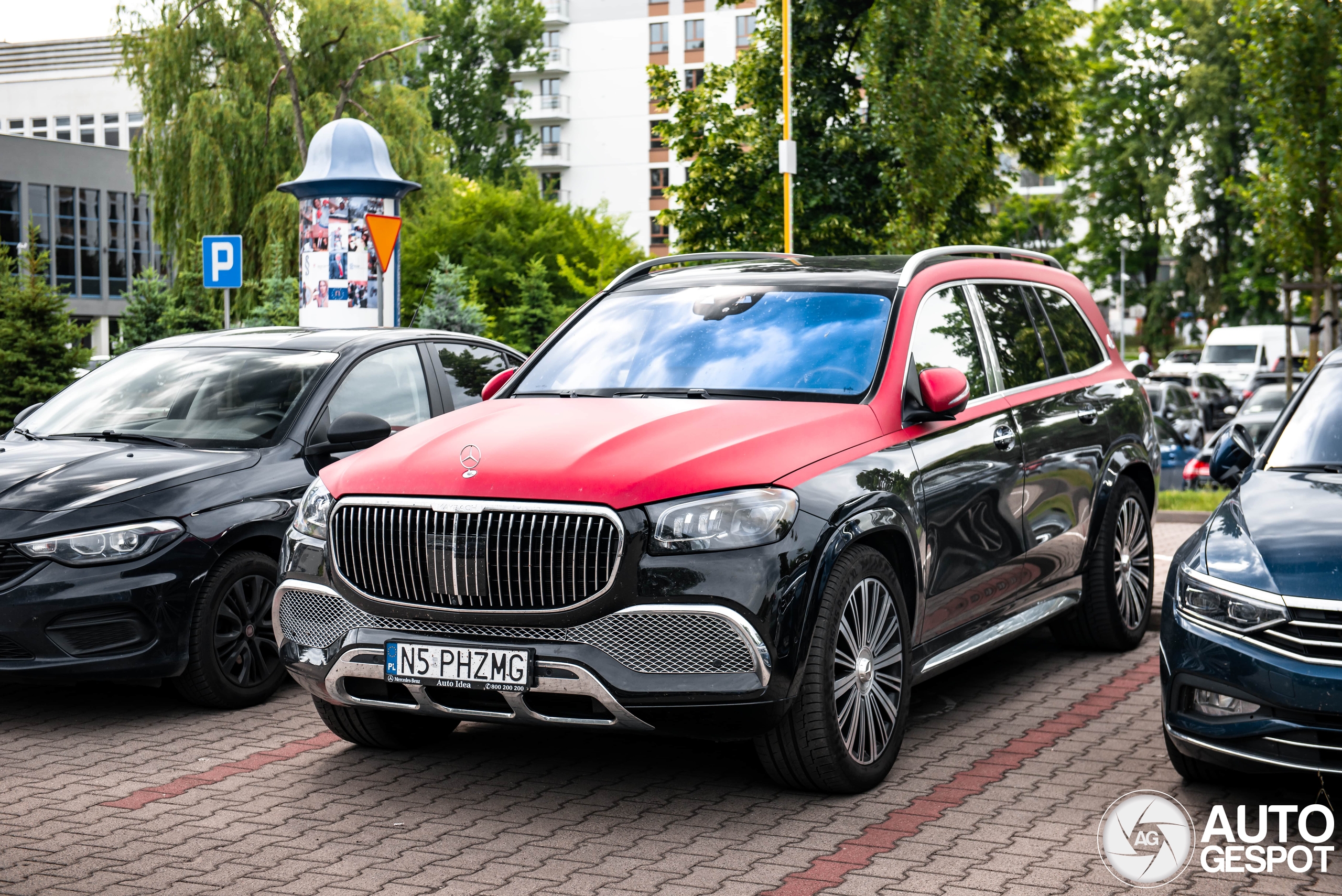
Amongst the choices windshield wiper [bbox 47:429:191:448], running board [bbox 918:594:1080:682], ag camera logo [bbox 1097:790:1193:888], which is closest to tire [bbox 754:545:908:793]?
running board [bbox 918:594:1080:682]

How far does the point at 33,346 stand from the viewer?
64.4 ft

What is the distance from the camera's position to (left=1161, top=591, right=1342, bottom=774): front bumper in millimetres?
4434

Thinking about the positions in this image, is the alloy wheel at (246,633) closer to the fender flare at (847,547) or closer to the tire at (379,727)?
the tire at (379,727)

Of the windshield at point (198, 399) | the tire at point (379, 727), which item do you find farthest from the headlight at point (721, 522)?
the windshield at point (198, 399)

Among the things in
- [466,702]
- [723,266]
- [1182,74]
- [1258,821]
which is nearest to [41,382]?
[723,266]

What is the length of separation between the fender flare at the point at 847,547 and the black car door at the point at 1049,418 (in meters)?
1.23

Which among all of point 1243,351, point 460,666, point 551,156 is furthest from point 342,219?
point 551,156

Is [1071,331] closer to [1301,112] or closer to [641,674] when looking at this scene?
[641,674]

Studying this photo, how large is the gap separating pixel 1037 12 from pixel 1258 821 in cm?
3009

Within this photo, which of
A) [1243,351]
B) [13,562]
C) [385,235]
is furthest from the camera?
[1243,351]

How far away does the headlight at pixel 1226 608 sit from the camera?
4.56 m

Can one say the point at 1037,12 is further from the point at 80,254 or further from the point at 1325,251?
the point at 80,254

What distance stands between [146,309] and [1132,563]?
2296 cm

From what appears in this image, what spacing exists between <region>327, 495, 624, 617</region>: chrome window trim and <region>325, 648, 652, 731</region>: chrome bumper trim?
180 mm
